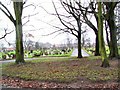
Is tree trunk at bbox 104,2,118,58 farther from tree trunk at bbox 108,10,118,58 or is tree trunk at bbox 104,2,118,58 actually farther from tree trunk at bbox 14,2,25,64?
tree trunk at bbox 14,2,25,64

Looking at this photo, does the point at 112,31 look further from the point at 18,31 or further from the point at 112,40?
the point at 18,31

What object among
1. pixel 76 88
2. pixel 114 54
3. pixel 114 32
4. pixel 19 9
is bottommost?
pixel 76 88

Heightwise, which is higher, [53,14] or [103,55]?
[53,14]

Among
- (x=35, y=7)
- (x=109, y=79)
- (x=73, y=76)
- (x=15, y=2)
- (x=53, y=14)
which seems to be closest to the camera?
(x=109, y=79)

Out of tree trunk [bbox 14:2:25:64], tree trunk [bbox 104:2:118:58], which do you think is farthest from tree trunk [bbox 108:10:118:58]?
tree trunk [bbox 14:2:25:64]

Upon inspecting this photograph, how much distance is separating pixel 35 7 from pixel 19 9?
3.63 m

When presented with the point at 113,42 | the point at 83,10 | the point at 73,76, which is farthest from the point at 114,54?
the point at 73,76

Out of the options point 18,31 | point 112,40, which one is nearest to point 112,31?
point 112,40

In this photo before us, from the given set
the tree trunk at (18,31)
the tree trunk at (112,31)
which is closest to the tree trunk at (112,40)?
the tree trunk at (112,31)

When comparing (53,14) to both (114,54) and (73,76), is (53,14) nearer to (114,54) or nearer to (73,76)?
(114,54)

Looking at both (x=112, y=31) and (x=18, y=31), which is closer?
(x=18, y=31)

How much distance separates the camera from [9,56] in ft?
84.6

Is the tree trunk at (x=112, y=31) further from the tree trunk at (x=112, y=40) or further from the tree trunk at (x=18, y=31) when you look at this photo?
the tree trunk at (x=18, y=31)

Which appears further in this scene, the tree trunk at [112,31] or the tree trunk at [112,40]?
the tree trunk at [112,40]
